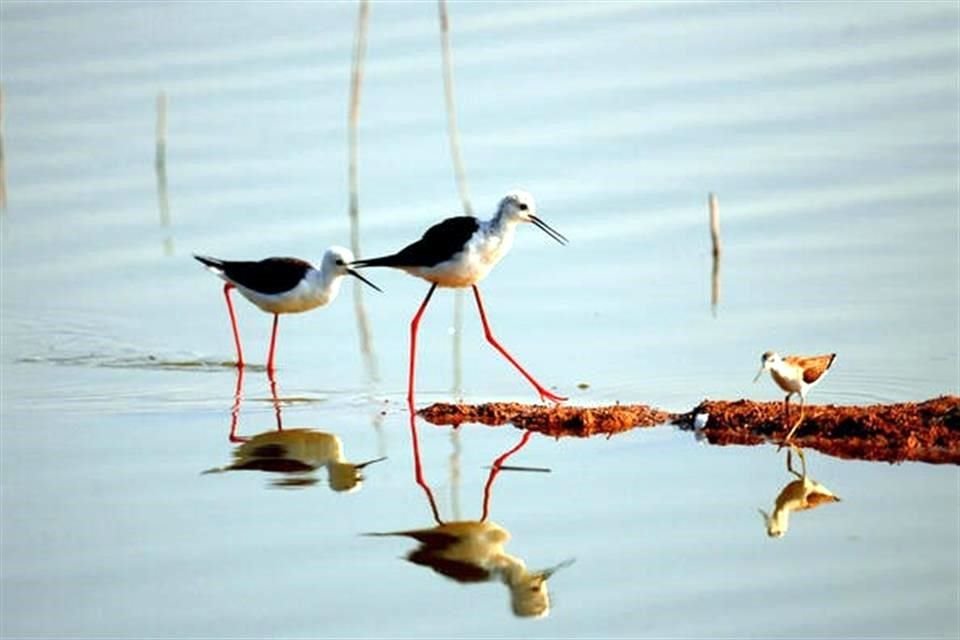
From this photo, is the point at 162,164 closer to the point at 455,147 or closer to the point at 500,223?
the point at 455,147

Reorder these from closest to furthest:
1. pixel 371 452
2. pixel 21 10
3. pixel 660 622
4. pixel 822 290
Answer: pixel 660 622 < pixel 371 452 < pixel 822 290 < pixel 21 10

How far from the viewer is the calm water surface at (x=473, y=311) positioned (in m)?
8.41

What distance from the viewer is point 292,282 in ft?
40.8

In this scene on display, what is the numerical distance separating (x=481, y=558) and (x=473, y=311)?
457 cm

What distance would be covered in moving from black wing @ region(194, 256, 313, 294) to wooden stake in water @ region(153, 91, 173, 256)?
86.3 inches

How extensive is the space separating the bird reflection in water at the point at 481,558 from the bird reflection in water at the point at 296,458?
0.56 m

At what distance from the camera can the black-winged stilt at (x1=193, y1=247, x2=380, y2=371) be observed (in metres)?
12.4

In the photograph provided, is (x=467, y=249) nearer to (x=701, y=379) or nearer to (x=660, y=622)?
(x=701, y=379)

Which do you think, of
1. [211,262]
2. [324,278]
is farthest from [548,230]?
[211,262]

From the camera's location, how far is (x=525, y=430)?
10.4 m

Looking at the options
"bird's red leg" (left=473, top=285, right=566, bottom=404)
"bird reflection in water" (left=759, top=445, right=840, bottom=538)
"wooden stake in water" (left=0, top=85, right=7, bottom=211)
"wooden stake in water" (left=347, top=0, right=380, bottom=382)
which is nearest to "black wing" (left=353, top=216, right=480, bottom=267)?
"bird's red leg" (left=473, top=285, right=566, bottom=404)

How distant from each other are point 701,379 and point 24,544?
12.1ft

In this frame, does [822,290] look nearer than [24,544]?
No

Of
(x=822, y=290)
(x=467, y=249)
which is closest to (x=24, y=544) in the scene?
(x=467, y=249)
